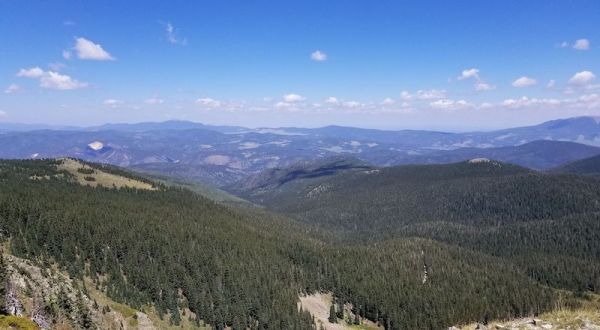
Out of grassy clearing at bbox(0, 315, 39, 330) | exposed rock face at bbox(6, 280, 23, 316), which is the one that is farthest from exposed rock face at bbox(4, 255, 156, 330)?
grassy clearing at bbox(0, 315, 39, 330)

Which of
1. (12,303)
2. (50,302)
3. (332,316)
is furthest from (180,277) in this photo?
(12,303)

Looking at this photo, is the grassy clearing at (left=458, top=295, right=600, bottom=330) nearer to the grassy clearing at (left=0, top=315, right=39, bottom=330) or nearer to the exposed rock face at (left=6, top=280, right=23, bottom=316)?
the grassy clearing at (left=0, top=315, right=39, bottom=330)

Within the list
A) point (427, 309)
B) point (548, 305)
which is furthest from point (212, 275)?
point (548, 305)

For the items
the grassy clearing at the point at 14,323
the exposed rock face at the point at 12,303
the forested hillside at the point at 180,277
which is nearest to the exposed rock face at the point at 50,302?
the exposed rock face at the point at 12,303

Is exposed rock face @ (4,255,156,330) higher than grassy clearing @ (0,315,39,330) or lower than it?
lower

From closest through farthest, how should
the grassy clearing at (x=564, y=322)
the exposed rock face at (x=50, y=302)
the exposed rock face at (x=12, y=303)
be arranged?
the grassy clearing at (x=564, y=322) < the exposed rock face at (x=12, y=303) < the exposed rock face at (x=50, y=302)

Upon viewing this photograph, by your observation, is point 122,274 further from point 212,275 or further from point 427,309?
point 427,309

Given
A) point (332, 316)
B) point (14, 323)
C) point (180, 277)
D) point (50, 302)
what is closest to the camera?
point (14, 323)

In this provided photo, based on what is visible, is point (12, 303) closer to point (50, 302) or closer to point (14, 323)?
point (50, 302)

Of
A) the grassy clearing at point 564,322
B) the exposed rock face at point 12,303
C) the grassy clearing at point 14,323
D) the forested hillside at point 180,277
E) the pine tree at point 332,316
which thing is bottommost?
the pine tree at point 332,316

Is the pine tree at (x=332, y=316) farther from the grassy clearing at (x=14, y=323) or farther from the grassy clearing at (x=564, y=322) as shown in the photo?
the grassy clearing at (x=14, y=323)

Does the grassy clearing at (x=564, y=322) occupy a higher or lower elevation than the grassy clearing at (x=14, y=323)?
higher
